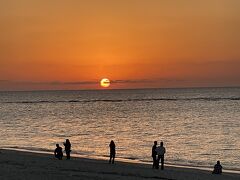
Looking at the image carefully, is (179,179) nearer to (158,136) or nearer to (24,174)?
(24,174)

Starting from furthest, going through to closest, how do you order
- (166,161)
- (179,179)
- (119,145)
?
1. (119,145)
2. (166,161)
3. (179,179)

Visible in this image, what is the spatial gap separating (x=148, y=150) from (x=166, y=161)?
741 centimetres

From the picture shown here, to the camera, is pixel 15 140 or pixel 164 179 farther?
pixel 15 140

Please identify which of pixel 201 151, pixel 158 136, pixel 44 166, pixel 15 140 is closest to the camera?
pixel 44 166

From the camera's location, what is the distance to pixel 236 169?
3064 centimetres

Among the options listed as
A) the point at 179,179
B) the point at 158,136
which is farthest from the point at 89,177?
the point at 158,136

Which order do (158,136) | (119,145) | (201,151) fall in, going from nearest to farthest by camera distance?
(201,151) < (119,145) < (158,136)

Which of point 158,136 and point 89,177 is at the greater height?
point 158,136

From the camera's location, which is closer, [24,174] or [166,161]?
[24,174]

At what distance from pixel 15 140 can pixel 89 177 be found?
109ft

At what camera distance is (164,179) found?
71.2 feet

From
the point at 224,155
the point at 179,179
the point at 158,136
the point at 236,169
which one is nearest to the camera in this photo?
the point at 179,179

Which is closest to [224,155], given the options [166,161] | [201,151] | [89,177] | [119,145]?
[201,151]

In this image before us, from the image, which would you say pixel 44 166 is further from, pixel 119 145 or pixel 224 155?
→ pixel 119 145
